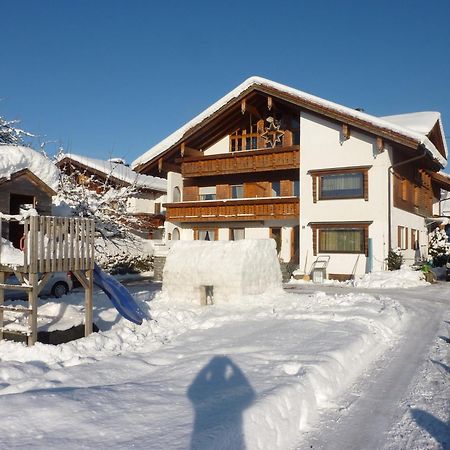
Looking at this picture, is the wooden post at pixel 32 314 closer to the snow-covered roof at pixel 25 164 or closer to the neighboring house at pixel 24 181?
the neighboring house at pixel 24 181

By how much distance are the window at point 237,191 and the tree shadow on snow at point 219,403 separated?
70.7 ft

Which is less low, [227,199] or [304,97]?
[304,97]

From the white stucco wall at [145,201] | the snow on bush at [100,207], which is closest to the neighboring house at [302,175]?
the snow on bush at [100,207]

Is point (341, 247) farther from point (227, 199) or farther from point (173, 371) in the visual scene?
point (173, 371)

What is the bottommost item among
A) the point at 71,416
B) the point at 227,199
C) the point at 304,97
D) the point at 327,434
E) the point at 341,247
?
the point at 327,434

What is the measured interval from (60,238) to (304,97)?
59.6ft

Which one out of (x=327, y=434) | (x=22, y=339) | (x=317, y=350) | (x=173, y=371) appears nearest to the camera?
(x=327, y=434)

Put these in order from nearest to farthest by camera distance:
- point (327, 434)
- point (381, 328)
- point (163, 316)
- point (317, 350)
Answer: point (327, 434), point (317, 350), point (381, 328), point (163, 316)

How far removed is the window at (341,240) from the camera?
23.7 metres

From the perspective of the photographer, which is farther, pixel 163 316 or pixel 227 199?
pixel 227 199

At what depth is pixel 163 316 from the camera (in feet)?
40.4

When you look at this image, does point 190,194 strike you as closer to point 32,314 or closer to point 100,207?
point 100,207

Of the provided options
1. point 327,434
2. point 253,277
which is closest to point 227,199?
point 253,277

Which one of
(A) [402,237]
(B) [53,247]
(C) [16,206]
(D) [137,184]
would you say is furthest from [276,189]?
(B) [53,247]
